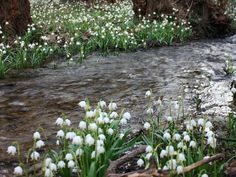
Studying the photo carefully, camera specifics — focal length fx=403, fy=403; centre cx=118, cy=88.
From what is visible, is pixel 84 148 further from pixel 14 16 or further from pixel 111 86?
pixel 14 16

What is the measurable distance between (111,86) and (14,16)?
5.59 m

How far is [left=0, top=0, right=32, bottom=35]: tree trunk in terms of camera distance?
1195 centimetres

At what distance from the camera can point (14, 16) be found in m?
12.2

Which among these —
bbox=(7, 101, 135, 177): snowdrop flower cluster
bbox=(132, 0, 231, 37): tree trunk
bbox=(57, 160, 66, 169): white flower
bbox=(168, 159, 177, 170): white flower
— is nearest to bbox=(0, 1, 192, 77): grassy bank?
bbox=(132, 0, 231, 37): tree trunk

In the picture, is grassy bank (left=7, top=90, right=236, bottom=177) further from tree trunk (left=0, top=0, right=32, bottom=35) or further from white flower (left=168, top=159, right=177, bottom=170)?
tree trunk (left=0, top=0, right=32, bottom=35)

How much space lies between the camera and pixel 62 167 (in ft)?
10.9

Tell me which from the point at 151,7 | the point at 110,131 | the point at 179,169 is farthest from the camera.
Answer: the point at 151,7

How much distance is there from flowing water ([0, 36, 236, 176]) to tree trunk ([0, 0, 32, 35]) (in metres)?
2.18

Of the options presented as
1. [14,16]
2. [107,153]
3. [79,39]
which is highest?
[14,16]

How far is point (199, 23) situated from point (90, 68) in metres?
6.93

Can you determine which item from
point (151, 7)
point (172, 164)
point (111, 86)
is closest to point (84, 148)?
point (172, 164)

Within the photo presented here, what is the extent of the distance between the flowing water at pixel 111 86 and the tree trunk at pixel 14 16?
218 cm

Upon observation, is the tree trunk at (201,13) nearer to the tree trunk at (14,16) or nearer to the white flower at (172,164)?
the tree trunk at (14,16)

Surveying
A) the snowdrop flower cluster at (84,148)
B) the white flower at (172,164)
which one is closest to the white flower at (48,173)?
the snowdrop flower cluster at (84,148)
